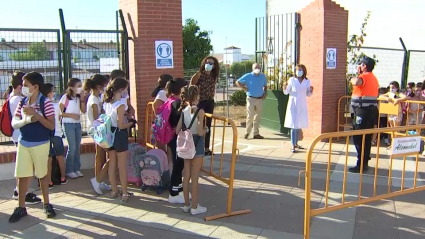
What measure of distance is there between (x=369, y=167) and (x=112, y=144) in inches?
173

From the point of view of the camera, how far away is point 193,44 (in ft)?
70.0

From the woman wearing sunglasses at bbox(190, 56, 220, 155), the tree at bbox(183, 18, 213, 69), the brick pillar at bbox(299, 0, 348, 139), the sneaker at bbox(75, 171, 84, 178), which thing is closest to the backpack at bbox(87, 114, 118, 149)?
the sneaker at bbox(75, 171, 84, 178)

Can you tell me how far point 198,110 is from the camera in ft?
14.4

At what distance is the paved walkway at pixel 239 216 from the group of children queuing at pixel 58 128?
227mm

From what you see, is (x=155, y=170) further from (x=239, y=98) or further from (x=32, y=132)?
(x=239, y=98)

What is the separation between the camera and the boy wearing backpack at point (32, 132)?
4277 mm

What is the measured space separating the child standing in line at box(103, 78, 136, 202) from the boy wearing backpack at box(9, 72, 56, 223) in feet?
2.36

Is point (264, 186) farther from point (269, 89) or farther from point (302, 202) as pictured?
point (269, 89)

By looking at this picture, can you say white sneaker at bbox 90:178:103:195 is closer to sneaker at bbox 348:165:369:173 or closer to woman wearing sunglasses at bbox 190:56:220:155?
woman wearing sunglasses at bbox 190:56:220:155

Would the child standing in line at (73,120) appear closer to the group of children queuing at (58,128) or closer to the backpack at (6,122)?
the group of children queuing at (58,128)

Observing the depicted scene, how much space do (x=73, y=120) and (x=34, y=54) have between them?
154 centimetres

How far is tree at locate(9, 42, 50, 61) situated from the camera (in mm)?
6246

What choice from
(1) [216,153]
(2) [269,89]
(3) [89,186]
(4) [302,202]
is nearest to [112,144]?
(3) [89,186]

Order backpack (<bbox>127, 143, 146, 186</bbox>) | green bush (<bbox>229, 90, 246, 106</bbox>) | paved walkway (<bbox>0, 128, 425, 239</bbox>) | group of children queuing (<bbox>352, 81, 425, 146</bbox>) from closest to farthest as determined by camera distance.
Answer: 1. paved walkway (<bbox>0, 128, 425, 239</bbox>)
2. backpack (<bbox>127, 143, 146, 186</bbox>)
3. group of children queuing (<bbox>352, 81, 425, 146</bbox>)
4. green bush (<bbox>229, 90, 246, 106</bbox>)
